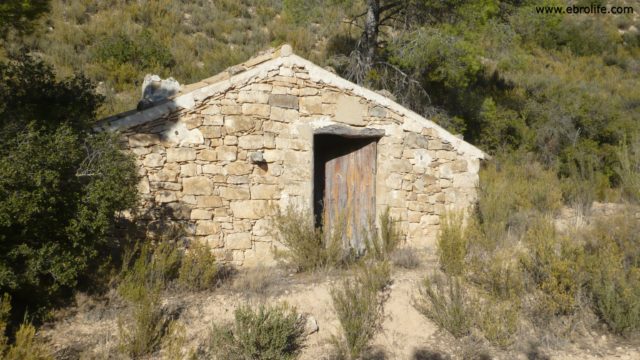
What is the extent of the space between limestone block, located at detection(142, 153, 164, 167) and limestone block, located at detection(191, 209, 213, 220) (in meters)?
0.75

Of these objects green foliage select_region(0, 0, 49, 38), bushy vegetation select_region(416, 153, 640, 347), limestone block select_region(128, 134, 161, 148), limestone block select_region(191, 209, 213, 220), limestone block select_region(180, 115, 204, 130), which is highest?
green foliage select_region(0, 0, 49, 38)

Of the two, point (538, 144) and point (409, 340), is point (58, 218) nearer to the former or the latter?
point (409, 340)

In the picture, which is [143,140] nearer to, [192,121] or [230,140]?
[192,121]

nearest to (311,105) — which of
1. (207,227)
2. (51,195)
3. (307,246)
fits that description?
(307,246)

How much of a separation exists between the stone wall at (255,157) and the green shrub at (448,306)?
2174mm

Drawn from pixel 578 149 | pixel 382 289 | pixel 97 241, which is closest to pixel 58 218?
pixel 97 241

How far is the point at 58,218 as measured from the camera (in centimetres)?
465

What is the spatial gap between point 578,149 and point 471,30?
3.63m

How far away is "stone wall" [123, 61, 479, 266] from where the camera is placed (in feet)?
20.3

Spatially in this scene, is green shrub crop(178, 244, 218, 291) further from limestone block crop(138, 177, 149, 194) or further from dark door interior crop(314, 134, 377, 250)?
dark door interior crop(314, 134, 377, 250)

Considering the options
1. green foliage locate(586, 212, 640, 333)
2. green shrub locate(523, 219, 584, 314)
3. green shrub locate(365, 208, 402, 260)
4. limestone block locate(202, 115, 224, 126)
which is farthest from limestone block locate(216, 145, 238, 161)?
green foliage locate(586, 212, 640, 333)

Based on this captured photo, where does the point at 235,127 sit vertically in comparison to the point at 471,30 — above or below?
below

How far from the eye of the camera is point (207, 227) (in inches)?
252

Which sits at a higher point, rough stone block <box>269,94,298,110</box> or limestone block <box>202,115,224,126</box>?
rough stone block <box>269,94,298,110</box>
